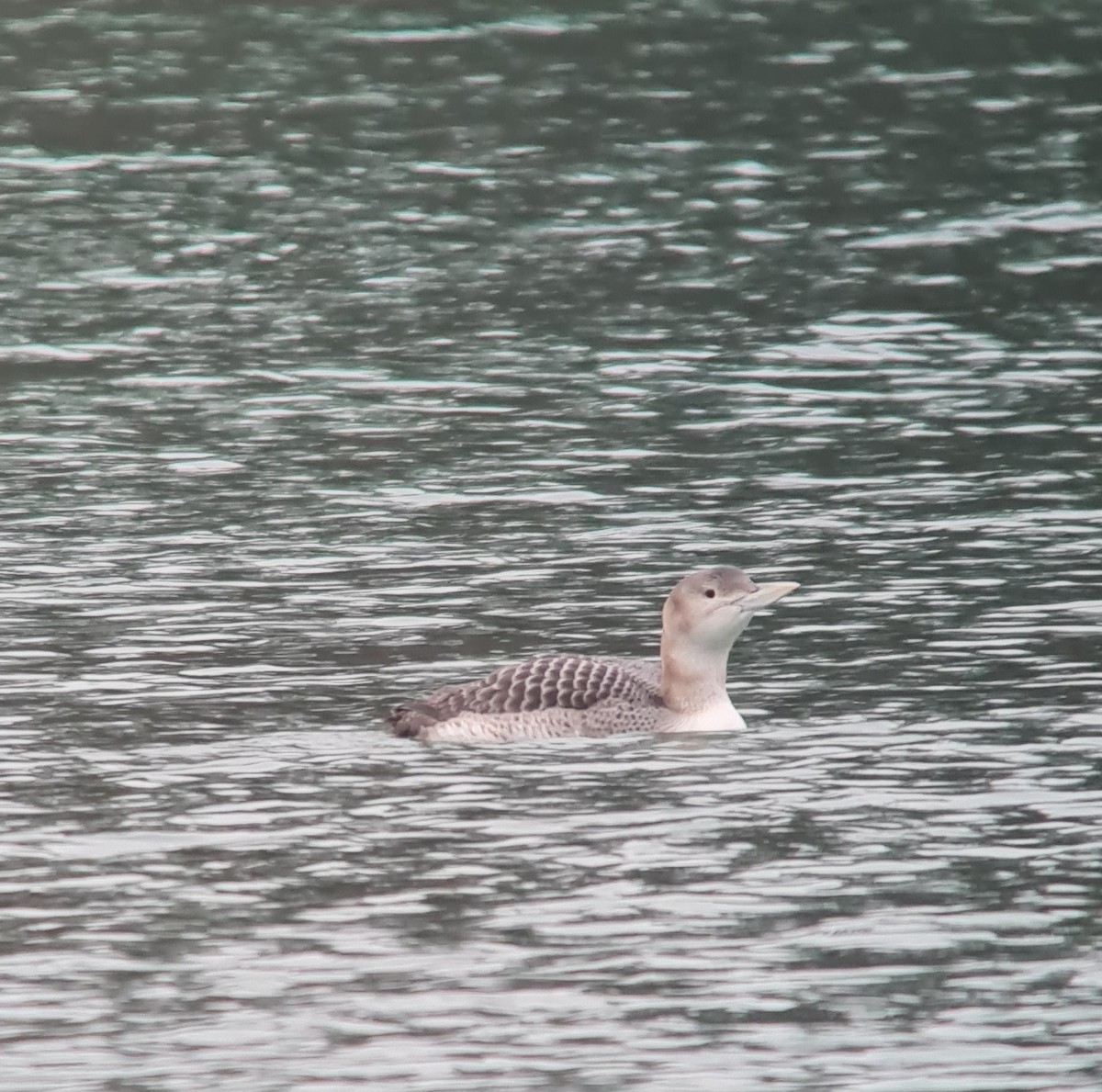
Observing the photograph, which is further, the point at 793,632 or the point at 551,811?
the point at 793,632

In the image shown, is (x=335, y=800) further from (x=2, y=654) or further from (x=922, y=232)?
(x=922, y=232)

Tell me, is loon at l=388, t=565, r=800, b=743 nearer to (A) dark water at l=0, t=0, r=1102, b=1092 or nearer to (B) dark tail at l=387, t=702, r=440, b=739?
(B) dark tail at l=387, t=702, r=440, b=739

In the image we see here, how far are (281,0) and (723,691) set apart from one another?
4630 centimetres

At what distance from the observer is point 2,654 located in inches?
840

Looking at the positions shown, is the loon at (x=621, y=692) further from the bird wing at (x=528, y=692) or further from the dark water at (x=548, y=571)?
the dark water at (x=548, y=571)

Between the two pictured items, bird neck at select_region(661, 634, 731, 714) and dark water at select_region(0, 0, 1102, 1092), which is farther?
bird neck at select_region(661, 634, 731, 714)

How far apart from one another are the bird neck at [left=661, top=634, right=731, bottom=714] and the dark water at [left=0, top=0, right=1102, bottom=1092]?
0.54 m

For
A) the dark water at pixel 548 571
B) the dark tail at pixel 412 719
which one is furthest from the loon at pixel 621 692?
the dark water at pixel 548 571

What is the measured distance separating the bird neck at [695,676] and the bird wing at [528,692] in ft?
0.99

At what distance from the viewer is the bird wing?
19.0 metres

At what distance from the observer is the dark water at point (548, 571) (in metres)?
14.6

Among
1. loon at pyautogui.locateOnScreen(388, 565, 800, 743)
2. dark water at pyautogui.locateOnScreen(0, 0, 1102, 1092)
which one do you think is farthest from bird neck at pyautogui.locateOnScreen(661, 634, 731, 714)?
dark water at pyautogui.locateOnScreen(0, 0, 1102, 1092)

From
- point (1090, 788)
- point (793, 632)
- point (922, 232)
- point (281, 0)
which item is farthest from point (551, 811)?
point (281, 0)

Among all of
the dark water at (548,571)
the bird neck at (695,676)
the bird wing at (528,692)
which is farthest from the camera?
the bird neck at (695,676)
